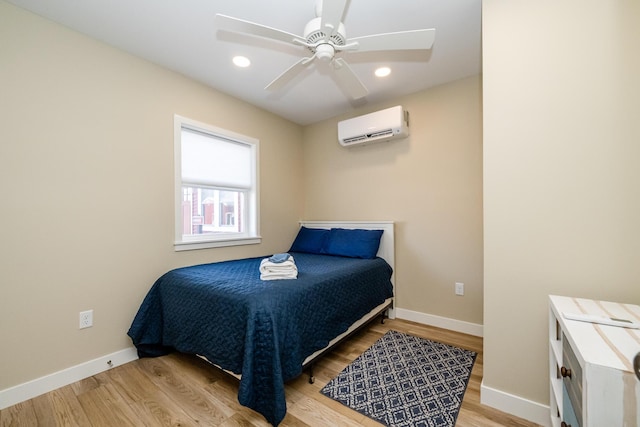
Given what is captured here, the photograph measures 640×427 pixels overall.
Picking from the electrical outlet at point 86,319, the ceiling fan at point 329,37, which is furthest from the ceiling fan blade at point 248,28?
the electrical outlet at point 86,319

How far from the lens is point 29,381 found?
167 centimetres

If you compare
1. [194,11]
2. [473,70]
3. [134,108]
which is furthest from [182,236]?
[473,70]

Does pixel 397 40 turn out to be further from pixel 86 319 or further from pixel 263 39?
pixel 86 319

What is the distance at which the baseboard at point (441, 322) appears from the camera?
2.55 m

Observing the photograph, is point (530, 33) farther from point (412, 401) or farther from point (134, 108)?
point (134, 108)

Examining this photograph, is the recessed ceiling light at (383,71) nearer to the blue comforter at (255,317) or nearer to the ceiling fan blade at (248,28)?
the ceiling fan blade at (248,28)

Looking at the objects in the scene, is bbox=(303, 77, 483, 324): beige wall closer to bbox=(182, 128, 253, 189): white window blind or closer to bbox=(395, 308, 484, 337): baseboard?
bbox=(395, 308, 484, 337): baseboard

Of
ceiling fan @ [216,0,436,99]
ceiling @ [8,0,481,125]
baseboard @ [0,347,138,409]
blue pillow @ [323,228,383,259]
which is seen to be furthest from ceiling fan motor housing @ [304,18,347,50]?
baseboard @ [0,347,138,409]

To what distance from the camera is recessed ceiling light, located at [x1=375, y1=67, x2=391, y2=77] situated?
2447 millimetres

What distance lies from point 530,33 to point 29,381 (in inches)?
145

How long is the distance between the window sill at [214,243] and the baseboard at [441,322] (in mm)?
1888

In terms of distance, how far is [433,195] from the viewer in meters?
2.80

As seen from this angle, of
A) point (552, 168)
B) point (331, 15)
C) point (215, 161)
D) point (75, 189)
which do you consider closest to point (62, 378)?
point (75, 189)

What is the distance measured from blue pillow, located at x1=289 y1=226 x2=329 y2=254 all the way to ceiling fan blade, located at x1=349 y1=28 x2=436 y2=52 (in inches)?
85.5
